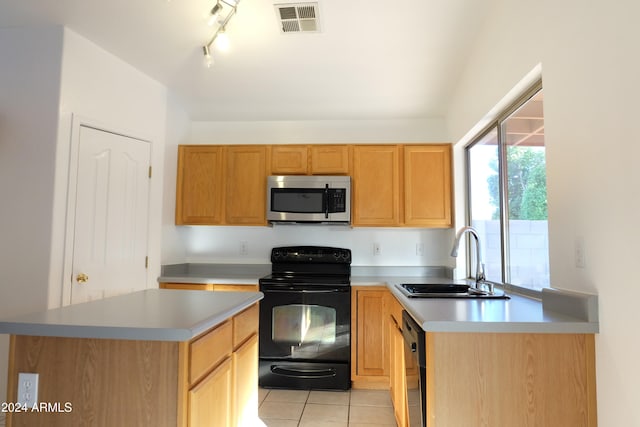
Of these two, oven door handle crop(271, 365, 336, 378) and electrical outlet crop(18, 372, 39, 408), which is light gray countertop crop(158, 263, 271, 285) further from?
electrical outlet crop(18, 372, 39, 408)

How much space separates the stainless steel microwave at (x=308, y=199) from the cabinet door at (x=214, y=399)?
1.85 meters

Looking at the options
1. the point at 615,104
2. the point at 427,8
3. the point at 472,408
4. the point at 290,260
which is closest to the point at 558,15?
the point at 615,104

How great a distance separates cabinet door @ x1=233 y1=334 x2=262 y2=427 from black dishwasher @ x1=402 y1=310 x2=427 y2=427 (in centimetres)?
81

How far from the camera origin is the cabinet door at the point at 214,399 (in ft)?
4.30

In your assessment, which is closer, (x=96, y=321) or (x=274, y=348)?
(x=96, y=321)

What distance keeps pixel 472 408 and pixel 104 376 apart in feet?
4.31

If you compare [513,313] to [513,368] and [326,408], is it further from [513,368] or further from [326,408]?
[326,408]

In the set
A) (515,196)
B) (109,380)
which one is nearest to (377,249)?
(515,196)

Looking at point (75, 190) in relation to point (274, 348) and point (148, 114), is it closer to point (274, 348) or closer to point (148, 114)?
point (148, 114)

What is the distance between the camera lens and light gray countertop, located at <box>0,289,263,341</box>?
1234mm

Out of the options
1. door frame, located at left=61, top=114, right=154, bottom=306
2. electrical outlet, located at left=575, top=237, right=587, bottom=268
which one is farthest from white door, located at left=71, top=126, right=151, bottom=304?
electrical outlet, located at left=575, top=237, right=587, bottom=268

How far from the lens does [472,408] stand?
1.43 meters

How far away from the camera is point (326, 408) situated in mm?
2744

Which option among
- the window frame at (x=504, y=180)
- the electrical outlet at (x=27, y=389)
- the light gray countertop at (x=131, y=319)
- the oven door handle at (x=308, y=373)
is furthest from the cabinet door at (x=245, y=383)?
Answer: the window frame at (x=504, y=180)
